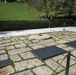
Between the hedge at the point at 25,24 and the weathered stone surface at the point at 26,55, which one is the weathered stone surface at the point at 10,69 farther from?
the hedge at the point at 25,24

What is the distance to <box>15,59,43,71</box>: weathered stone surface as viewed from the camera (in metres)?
5.29

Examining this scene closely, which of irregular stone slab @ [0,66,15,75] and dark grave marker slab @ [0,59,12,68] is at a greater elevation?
dark grave marker slab @ [0,59,12,68]

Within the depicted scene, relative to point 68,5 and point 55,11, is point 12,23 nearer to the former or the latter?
point 55,11

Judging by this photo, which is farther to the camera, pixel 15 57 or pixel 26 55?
pixel 26 55

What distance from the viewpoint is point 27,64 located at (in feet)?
18.1

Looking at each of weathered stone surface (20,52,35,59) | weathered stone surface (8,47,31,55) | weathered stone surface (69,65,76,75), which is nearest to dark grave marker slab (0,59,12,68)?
weathered stone surface (20,52,35,59)

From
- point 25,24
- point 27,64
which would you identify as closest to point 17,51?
point 27,64

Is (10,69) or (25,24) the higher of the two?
(25,24)

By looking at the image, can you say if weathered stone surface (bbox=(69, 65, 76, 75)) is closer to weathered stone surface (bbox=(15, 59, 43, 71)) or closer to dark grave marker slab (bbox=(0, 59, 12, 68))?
weathered stone surface (bbox=(15, 59, 43, 71))

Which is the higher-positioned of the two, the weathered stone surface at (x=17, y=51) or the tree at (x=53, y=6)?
the tree at (x=53, y=6)

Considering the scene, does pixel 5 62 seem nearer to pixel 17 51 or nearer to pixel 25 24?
pixel 17 51

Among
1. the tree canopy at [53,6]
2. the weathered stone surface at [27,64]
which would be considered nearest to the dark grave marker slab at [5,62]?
the weathered stone surface at [27,64]

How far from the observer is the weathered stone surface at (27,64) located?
208 inches

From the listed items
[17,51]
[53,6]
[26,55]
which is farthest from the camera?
[53,6]
